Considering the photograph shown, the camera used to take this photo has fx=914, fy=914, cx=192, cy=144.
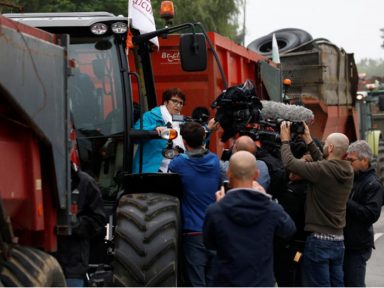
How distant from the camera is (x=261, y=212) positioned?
5621mm

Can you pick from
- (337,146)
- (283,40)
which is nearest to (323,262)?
(337,146)

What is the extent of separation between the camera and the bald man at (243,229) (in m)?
5.59

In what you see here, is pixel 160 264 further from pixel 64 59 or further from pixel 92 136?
pixel 64 59

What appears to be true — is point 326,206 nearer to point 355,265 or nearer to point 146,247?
point 355,265

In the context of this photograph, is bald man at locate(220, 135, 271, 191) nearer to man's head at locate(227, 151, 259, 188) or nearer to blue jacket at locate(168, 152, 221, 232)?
blue jacket at locate(168, 152, 221, 232)

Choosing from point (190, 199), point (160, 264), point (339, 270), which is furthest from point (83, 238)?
point (339, 270)

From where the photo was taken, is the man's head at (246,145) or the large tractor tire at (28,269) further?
the man's head at (246,145)

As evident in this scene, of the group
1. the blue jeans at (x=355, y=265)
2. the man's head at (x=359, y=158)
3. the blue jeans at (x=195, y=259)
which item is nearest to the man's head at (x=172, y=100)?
the blue jeans at (x=195, y=259)

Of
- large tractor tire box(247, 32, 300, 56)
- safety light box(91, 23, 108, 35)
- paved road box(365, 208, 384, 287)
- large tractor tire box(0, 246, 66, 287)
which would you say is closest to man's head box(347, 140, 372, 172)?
safety light box(91, 23, 108, 35)

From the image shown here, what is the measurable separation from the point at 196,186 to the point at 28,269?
8.14 ft

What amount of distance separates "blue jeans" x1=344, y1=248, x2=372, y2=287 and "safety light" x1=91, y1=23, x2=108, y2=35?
2870 millimetres

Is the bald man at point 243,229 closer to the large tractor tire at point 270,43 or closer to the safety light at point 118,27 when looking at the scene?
the safety light at point 118,27

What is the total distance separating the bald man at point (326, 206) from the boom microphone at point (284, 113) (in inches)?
28.9

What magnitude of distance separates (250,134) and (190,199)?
128 centimetres
